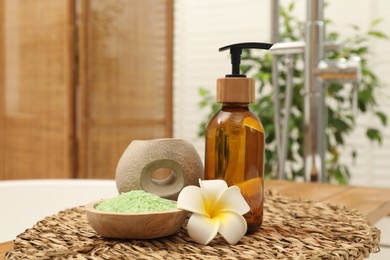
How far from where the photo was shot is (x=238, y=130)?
0.62m

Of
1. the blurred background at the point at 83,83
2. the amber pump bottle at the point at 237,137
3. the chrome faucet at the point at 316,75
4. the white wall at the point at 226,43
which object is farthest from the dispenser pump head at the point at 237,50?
the white wall at the point at 226,43

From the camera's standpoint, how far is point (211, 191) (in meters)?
0.59

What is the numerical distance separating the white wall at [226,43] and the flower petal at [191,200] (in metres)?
2.37

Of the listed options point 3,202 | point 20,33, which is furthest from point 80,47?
point 3,202

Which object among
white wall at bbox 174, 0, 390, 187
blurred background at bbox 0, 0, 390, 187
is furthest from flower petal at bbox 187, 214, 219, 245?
white wall at bbox 174, 0, 390, 187

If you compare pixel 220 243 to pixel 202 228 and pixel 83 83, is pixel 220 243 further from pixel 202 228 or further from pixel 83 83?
pixel 83 83

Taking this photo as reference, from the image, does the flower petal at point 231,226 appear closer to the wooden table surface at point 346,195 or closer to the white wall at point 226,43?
the wooden table surface at point 346,195

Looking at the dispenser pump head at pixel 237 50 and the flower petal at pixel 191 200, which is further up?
the dispenser pump head at pixel 237 50

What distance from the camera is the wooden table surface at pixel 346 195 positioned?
98cm

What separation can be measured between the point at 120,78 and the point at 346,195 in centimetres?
140

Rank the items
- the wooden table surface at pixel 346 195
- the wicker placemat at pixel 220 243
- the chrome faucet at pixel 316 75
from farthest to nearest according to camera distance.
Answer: the chrome faucet at pixel 316 75, the wooden table surface at pixel 346 195, the wicker placemat at pixel 220 243

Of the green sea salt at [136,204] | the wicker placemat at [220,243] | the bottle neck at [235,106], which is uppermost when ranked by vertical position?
the bottle neck at [235,106]

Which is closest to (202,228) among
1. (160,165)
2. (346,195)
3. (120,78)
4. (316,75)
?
(160,165)

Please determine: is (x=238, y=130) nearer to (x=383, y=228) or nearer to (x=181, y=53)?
(x=383, y=228)
